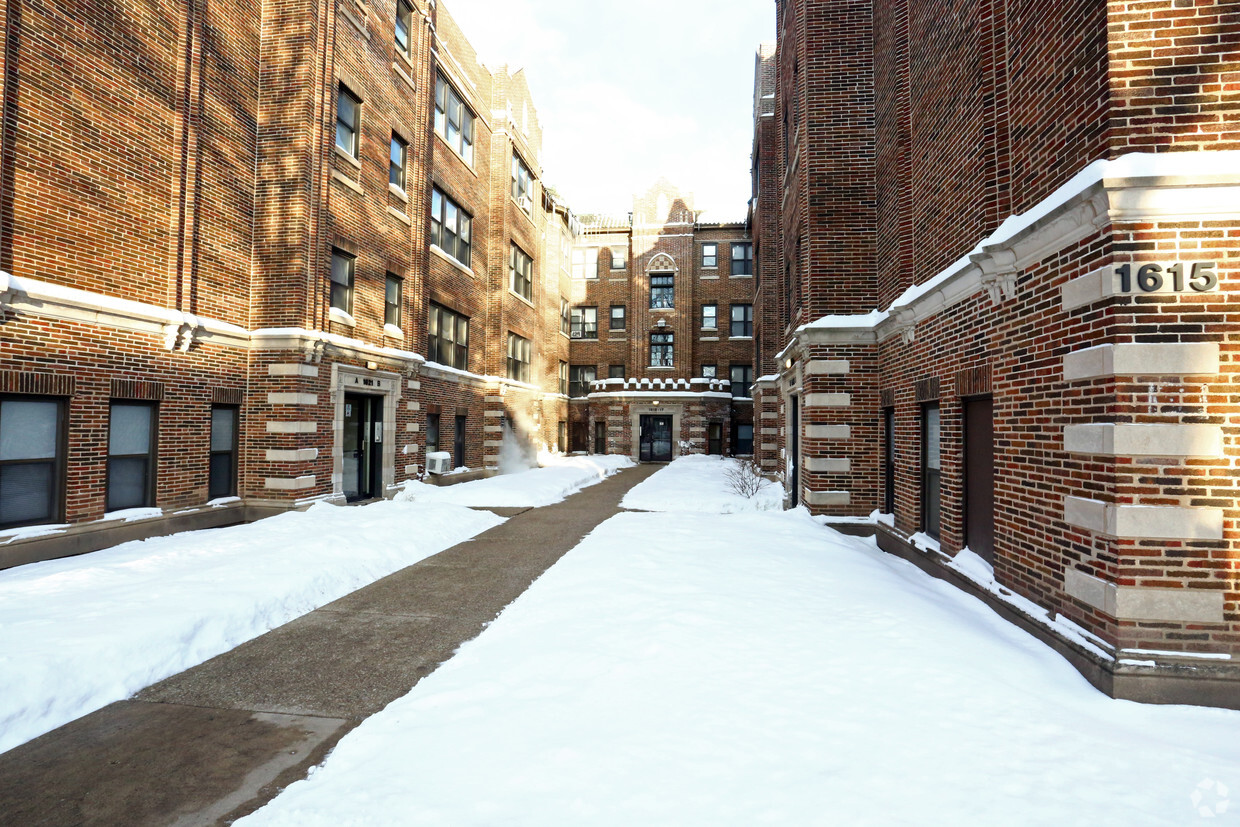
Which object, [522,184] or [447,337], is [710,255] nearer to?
[522,184]

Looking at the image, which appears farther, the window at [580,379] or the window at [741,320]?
the window at [580,379]

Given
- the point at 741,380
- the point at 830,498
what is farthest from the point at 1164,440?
the point at 741,380

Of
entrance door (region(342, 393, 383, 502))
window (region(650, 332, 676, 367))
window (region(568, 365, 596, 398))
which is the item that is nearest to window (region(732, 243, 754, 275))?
window (region(650, 332, 676, 367))

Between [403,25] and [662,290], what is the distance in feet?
72.3

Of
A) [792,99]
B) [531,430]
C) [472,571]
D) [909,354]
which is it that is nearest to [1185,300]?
[909,354]

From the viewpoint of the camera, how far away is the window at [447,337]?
18438 mm

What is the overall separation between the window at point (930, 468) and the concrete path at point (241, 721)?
586 cm

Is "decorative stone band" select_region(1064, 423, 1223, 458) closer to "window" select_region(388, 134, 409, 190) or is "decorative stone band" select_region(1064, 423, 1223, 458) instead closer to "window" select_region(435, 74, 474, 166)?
"window" select_region(388, 134, 409, 190)

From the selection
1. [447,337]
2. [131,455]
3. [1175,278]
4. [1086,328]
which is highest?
[447,337]

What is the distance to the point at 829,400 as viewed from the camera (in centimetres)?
1101

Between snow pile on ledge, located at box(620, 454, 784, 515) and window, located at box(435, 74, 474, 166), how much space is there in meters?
Result: 13.3

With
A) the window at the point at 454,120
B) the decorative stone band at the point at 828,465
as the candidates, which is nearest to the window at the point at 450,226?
the window at the point at 454,120

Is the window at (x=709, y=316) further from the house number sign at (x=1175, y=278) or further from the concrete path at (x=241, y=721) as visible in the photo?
the house number sign at (x=1175, y=278)

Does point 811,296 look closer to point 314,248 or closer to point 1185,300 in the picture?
point 1185,300
